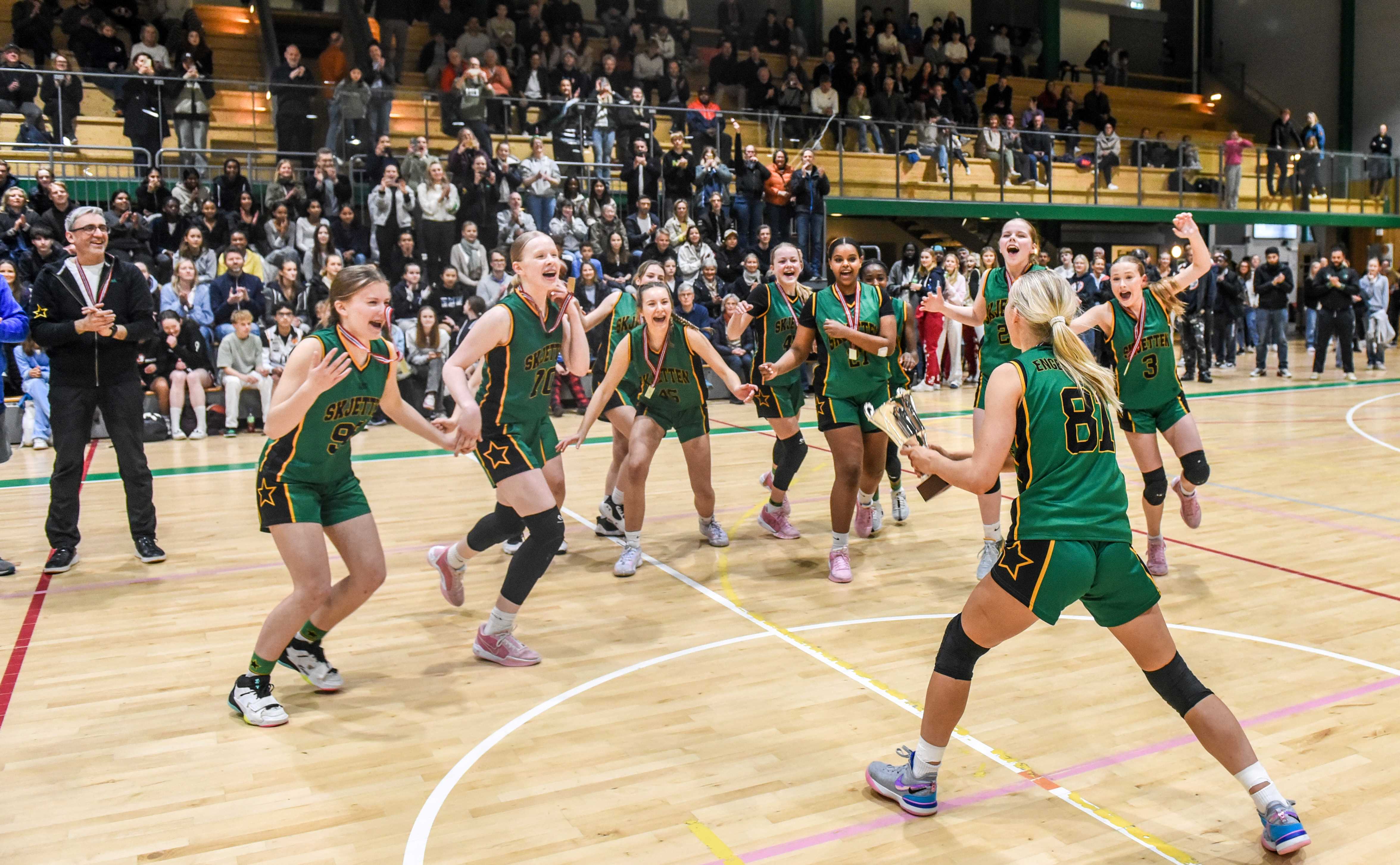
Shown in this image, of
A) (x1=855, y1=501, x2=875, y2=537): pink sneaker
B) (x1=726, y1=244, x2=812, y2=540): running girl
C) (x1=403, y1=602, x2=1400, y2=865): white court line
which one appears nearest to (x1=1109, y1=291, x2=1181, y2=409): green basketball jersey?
(x1=403, y1=602, x2=1400, y2=865): white court line

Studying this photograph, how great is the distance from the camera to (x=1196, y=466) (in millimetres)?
6207

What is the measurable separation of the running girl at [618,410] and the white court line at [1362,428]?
304 inches

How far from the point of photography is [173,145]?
44.4ft

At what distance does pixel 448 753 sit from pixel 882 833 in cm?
163

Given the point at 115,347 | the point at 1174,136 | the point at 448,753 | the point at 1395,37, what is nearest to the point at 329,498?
the point at 448,753

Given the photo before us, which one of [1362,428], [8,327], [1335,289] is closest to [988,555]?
[8,327]

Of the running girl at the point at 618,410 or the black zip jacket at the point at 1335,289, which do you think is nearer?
the running girl at the point at 618,410

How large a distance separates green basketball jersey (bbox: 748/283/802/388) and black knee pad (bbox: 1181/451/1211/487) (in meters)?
2.41

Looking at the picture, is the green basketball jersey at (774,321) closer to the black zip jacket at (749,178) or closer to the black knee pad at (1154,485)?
the black knee pad at (1154,485)

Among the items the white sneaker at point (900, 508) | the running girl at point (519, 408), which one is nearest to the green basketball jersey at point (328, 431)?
the running girl at point (519, 408)

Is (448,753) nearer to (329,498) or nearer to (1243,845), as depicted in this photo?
(329,498)

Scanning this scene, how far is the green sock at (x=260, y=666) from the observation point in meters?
4.37

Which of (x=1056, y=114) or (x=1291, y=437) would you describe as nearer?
(x=1291, y=437)

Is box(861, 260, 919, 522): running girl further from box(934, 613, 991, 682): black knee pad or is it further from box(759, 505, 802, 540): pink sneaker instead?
box(934, 613, 991, 682): black knee pad
